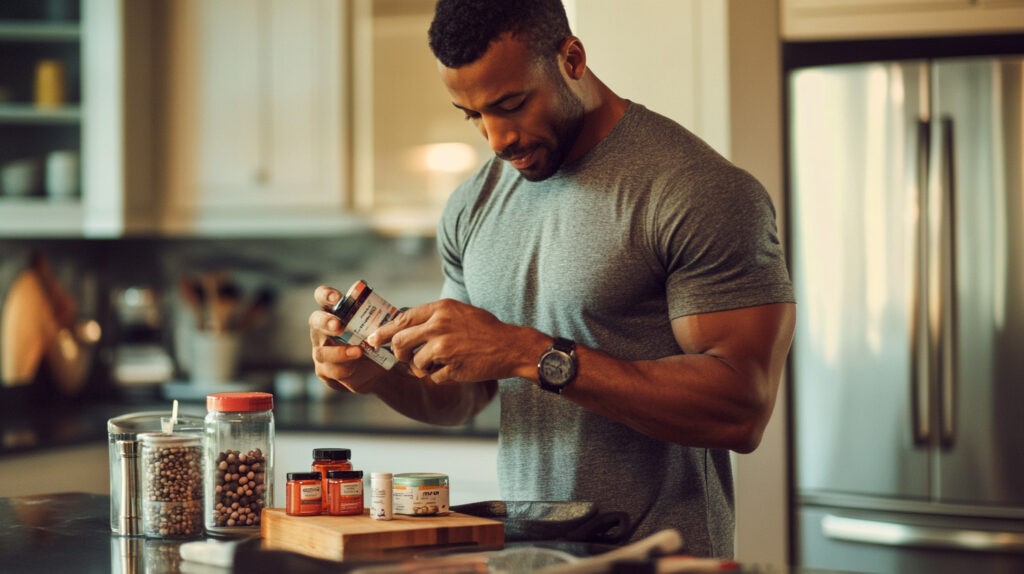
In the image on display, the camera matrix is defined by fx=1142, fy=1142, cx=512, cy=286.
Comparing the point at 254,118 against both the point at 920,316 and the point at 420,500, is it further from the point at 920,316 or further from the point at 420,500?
the point at 420,500

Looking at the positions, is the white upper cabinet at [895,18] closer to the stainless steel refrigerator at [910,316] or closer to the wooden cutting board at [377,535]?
the stainless steel refrigerator at [910,316]

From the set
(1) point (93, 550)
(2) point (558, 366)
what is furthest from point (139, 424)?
(2) point (558, 366)

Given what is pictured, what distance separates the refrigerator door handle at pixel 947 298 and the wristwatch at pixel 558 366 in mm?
1419

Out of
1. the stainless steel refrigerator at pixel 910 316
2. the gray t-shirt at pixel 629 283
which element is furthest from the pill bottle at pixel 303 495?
the stainless steel refrigerator at pixel 910 316

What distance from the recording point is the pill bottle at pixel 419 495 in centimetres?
134

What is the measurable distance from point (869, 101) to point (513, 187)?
4.00 feet

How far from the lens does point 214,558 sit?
124 cm

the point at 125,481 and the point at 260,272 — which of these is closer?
the point at 125,481

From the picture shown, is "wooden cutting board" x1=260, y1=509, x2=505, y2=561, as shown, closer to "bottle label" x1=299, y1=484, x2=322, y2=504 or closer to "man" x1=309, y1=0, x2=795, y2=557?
"bottle label" x1=299, y1=484, x2=322, y2=504

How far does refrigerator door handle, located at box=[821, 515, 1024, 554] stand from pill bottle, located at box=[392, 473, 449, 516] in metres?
1.53

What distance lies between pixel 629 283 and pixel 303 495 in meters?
0.52

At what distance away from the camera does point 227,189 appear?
138 inches

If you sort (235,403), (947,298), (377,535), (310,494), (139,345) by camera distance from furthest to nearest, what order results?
(139,345) → (947,298) → (235,403) → (310,494) → (377,535)

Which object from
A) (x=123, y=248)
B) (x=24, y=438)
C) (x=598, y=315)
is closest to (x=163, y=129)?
(x=123, y=248)
